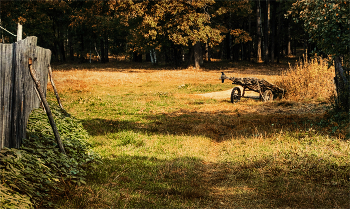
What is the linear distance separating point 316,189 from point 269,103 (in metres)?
9.50

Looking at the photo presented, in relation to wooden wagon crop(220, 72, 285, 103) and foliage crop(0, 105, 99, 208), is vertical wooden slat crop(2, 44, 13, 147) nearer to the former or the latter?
foliage crop(0, 105, 99, 208)

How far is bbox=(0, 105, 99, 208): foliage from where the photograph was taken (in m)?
4.44

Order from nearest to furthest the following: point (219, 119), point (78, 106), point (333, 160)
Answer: point (333, 160) → point (219, 119) → point (78, 106)

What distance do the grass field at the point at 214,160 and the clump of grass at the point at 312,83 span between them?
142 centimetres

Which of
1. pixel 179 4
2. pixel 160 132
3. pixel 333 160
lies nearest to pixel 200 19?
pixel 179 4

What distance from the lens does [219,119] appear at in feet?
39.4

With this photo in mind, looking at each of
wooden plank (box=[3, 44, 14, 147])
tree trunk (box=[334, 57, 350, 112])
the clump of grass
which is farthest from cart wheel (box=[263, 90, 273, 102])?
wooden plank (box=[3, 44, 14, 147])

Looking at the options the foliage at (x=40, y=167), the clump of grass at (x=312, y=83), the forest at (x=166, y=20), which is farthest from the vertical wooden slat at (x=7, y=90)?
the forest at (x=166, y=20)

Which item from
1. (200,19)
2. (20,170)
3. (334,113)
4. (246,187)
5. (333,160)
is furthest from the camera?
(200,19)

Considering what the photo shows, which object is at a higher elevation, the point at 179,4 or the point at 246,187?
the point at 179,4

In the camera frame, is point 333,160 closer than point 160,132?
Yes

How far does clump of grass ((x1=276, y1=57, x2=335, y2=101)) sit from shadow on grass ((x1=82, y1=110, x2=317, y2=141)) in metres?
3.76

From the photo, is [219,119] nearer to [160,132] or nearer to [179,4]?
[160,132]

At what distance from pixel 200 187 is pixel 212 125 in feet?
16.4
